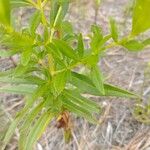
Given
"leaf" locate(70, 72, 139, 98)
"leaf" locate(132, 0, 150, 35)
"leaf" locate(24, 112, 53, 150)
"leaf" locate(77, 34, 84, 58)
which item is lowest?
"leaf" locate(24, 112, 53, 150)

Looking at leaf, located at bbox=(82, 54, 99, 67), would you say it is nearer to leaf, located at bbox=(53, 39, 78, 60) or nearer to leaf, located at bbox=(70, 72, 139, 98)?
leaf, located at bbox=(53, 39, 78, 60)

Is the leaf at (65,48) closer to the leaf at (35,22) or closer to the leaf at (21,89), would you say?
the leaf at (35,22)

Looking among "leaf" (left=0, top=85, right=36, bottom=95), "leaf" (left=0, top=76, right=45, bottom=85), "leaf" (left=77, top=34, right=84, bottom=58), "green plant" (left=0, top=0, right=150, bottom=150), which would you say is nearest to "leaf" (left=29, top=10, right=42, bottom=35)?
"green plant" (left=0, top=0, right=150, bottom=150)

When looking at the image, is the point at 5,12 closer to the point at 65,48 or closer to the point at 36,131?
the point at 65,48

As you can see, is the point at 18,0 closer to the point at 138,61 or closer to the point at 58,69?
the point at 58,69

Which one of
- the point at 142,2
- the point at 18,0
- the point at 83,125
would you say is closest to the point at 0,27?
the point at 18,0

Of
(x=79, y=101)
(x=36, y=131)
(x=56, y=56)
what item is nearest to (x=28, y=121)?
(x=36, y=131)
